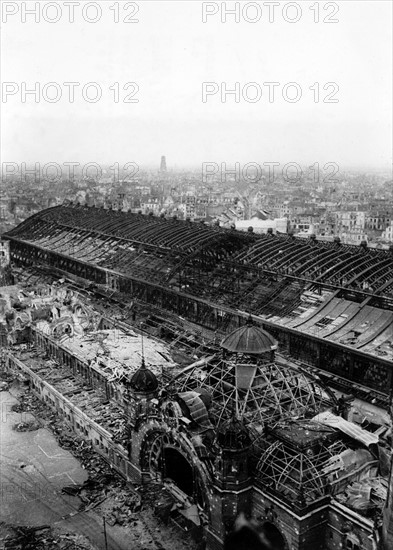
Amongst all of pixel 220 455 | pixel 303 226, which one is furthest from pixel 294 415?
pixel 303 226

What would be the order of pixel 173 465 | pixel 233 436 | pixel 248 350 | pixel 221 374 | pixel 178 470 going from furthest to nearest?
pixel 221 374 → pixel 248 350 → pixel 173 465 → pixel 178 470 → pixel 233 436

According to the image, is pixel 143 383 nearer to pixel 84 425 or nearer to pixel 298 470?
pixel 84 425

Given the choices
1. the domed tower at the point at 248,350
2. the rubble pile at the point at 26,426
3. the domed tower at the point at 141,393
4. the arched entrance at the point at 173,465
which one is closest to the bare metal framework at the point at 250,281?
the domed tower at the point at 248,350

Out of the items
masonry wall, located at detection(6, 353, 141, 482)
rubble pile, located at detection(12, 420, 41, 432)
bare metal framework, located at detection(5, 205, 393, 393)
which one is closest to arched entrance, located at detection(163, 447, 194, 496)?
masonry wall, located at detection(6, 353, 141, 482)

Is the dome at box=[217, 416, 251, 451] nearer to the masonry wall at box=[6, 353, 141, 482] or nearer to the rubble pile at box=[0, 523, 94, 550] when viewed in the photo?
the masonry wall at box=[6, 353, 141, 482]

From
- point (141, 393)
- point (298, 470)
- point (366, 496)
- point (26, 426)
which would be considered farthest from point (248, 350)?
point (26, 426)

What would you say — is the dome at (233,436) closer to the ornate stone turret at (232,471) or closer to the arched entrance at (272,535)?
the ornate stone turret at (232,471)
